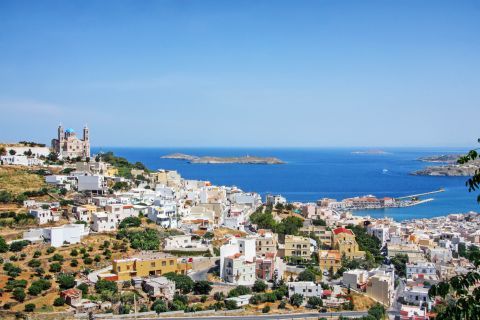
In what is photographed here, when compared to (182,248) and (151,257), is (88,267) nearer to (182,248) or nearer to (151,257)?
(151,257)

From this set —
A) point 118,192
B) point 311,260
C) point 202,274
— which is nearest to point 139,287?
point 202,274

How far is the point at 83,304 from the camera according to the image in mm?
14930

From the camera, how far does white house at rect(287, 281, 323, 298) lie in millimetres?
17109

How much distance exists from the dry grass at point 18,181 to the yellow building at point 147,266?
10281 mm

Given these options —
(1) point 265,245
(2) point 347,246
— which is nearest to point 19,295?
(1) point 265,245

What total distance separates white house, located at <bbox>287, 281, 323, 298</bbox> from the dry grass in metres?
15.3

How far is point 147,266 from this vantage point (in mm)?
18422

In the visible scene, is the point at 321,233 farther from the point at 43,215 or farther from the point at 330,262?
the point at 43,215

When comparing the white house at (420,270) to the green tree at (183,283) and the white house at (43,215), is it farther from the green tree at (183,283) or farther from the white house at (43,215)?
the white house at (43,215)

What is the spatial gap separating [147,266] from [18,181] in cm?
1272

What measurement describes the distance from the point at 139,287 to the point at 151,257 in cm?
162

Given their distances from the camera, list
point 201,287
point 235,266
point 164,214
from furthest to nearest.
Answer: point 164,214, point 235,266, point 201,287

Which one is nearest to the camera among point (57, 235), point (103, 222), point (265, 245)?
point (57, 235)

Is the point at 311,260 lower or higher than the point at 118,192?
lower
